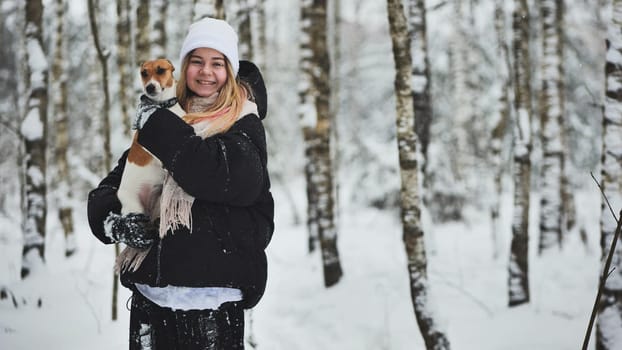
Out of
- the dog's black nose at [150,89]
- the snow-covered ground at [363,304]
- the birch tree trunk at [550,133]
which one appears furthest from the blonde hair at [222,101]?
the birch tree trunk at [550,133]

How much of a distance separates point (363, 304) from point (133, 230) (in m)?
4.49

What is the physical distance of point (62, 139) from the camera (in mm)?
10188

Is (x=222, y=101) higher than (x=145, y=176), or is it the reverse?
(x=222, y=101)

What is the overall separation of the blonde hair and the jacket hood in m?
0.04

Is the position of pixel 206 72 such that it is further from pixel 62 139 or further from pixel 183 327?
pixel 62 139

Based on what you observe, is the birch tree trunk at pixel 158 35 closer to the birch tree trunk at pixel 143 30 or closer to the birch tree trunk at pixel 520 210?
the birch tree trunk at pixel 143 30

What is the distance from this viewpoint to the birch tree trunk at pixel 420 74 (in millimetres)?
7352

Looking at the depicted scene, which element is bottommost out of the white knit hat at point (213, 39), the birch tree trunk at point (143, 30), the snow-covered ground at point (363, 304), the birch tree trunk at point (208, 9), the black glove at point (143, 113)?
the snow-covered ground at point (363, 304)

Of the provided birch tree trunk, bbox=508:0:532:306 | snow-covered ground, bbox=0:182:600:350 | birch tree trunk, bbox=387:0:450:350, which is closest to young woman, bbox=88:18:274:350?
snow-covered ground, bbox=0:182:600:350

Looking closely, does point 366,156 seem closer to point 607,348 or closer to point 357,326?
point 357,326

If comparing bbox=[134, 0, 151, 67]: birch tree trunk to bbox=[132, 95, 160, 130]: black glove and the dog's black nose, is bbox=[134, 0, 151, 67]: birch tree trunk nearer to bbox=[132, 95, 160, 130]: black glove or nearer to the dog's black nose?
the dog's black nose

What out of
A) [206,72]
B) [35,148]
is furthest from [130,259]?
[35,148]

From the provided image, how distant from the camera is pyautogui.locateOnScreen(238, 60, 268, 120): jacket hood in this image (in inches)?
101

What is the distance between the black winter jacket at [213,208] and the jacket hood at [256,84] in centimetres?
23
